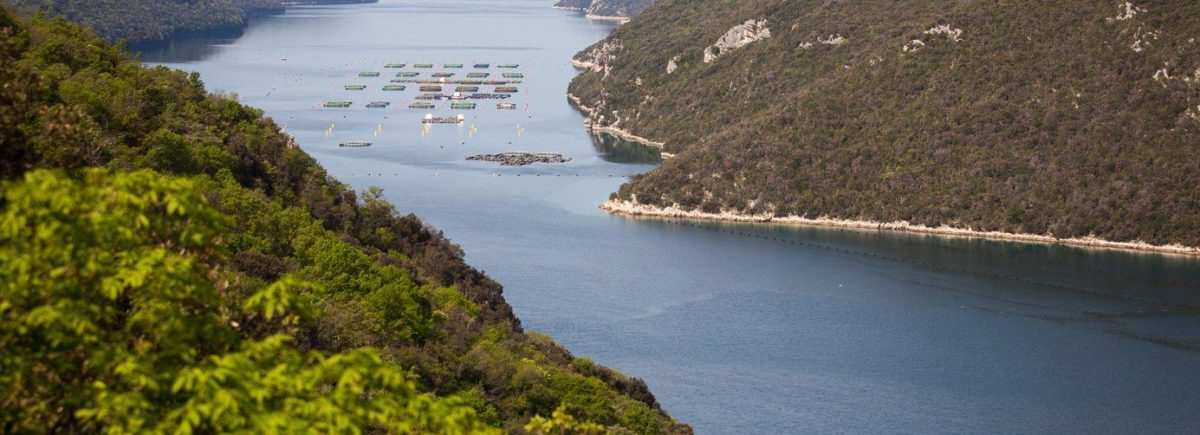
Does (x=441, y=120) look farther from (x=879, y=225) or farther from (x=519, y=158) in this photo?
(x=879, y=225)

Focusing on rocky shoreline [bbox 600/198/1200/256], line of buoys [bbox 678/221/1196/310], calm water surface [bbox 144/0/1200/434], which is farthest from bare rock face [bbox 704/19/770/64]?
line of buoys [bbox 678/221/1196/310]

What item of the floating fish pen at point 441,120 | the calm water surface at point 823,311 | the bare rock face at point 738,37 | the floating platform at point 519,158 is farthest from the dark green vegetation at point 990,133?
the floating fish pen at point 441,120

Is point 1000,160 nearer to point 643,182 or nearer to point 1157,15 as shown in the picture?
point 1157,15

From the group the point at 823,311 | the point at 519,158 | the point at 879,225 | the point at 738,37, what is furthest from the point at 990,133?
the point at 738,37

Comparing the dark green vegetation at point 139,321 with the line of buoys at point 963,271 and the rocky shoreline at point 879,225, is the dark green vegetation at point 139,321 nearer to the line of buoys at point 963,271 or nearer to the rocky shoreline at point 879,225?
the line of buoys at point 963,271

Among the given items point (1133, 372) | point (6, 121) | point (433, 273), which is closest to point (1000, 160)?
point (1133, 372)

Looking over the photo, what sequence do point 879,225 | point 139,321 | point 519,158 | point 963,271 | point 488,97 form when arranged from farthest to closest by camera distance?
point 488,97 < point 519,158 < point 879,225 < point 963,271 < point 139,321
